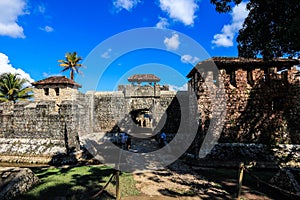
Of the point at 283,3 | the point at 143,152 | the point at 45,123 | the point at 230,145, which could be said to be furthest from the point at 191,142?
Result: the point at 45,123

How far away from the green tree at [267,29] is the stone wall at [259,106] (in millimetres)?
2497

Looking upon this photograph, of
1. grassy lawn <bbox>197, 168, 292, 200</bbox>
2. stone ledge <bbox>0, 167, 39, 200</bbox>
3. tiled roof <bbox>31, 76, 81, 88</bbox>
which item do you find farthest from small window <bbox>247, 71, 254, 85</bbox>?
tiled roof <bbox>31, 76, 81, 88</bbox>

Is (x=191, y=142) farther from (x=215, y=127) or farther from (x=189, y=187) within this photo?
(x=189, y=187)

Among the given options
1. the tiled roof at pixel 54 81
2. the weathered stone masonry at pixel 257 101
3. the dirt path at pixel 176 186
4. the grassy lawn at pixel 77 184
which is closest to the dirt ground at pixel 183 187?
the dirt path at pixel 176 186

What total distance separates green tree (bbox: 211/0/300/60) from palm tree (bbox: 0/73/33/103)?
89.8 ft

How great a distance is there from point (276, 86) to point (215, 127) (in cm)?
396

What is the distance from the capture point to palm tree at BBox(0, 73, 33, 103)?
75.7ft

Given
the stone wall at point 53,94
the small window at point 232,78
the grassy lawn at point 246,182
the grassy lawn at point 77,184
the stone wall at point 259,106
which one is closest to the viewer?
the grassy lawn at point 77,184

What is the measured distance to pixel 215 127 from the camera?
349 inches

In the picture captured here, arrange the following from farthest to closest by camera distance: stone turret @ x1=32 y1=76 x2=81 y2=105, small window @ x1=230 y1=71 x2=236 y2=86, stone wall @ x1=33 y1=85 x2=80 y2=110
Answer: stone wall @ x1=33 y1=85 x2=80 y2=110 → stone turret @ x1=32 y1=76 x2=81 y2=105 → small window @ x1=230 y1=71 x2=236 y2=86

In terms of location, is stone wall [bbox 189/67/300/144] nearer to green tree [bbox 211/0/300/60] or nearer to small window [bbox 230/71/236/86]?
small window [bbox 230/71/236/86]

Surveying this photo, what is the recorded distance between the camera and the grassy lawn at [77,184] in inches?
194

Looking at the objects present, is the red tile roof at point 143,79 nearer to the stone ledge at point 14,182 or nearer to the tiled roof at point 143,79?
the tiled roof at point 143,79

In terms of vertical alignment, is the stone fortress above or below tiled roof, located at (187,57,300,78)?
below
